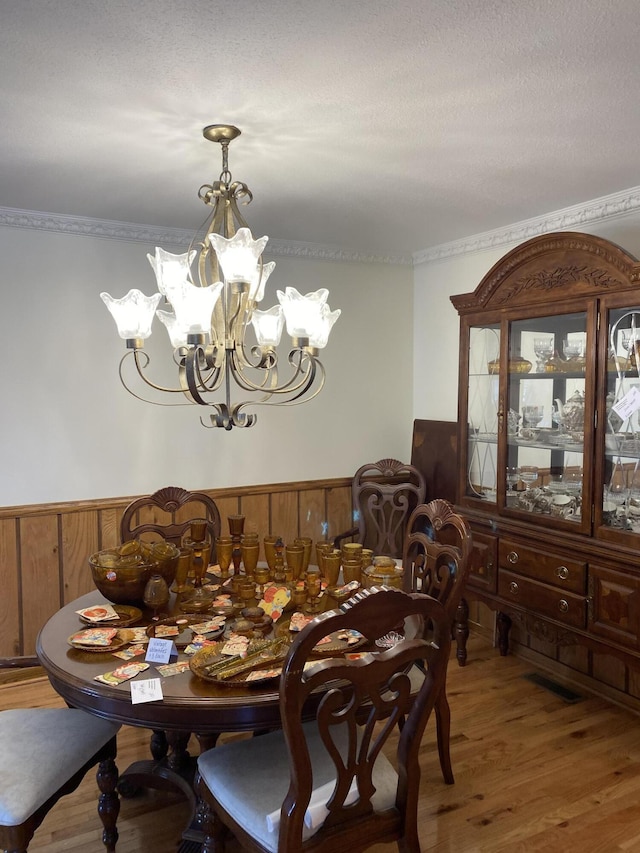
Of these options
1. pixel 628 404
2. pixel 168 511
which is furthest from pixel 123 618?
pixel 628 404

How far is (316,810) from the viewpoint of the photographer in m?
1.45

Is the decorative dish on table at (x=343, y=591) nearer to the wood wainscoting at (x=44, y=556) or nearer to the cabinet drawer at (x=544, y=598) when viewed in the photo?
the cabinet drawer at (x=544, y=598)

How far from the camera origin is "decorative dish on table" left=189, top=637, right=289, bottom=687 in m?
1.65

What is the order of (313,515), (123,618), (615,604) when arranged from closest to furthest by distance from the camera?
(123,618) → (615,604) → (313,515)

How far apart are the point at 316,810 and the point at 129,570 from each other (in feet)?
3.19

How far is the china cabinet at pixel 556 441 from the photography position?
2.60 m

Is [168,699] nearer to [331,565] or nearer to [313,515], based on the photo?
[331,565]

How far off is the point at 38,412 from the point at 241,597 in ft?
5.48

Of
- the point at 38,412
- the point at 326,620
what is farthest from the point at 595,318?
the point at 38,412

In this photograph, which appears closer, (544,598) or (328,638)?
(328,638)

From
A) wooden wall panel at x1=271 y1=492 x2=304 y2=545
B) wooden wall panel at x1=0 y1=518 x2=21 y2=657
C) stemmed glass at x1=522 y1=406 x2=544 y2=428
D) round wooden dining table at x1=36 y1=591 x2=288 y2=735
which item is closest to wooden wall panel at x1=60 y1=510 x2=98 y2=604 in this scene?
wooden wall panel at x1=0 y1=518 x2=21 y2=657

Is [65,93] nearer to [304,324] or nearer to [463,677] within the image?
[304,324]

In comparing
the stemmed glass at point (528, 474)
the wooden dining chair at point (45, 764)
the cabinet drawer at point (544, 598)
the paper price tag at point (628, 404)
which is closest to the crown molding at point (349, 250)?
the paper price tag at point (628, 404)

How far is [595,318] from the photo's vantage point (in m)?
2.69
